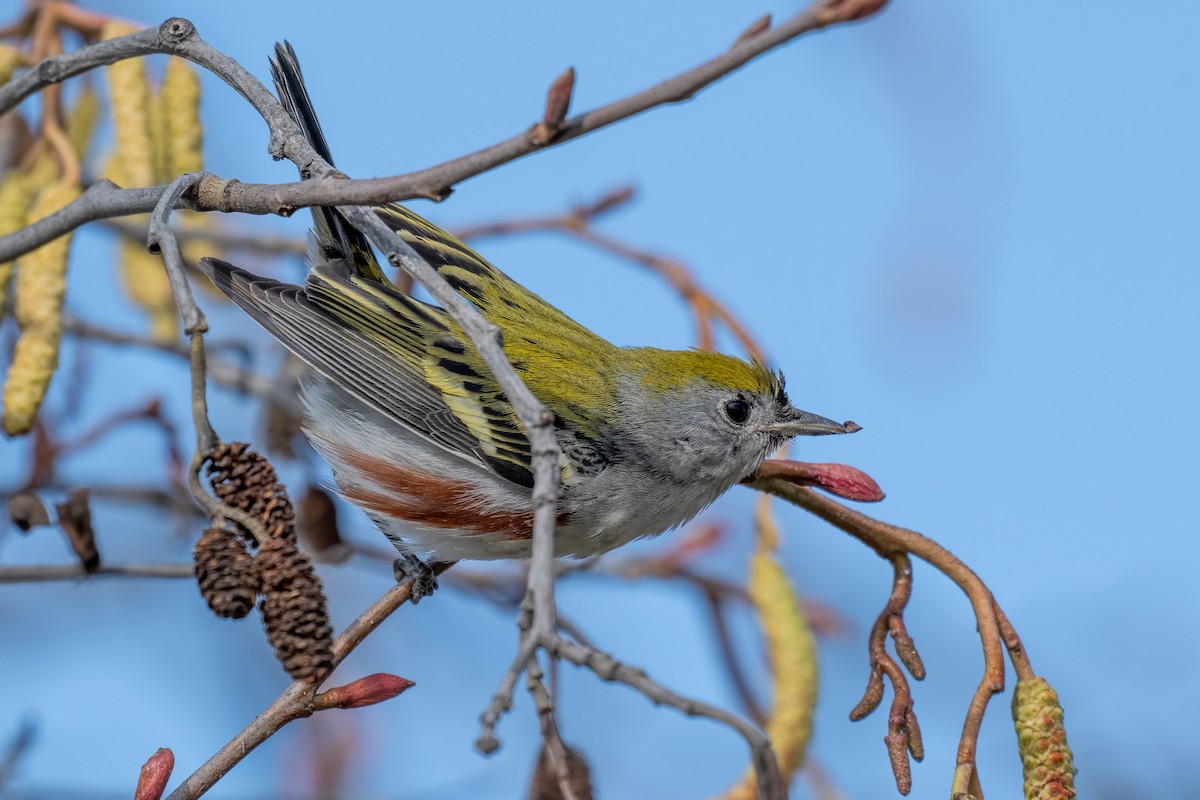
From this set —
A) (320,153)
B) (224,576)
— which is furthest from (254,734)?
(320,153)

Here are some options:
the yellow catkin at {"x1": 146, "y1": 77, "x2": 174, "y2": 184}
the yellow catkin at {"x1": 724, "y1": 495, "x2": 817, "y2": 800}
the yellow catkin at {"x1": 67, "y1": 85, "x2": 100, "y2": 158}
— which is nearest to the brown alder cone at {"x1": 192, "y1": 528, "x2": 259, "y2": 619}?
the yellow catkin at {"x1": 724, "y1": 495, "x2": 817, "y2": 800}

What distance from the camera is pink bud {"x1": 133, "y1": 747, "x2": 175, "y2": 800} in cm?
230

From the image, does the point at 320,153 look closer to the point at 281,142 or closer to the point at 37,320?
the point at 37,320

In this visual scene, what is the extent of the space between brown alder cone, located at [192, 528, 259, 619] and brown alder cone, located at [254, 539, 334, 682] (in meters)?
0.03

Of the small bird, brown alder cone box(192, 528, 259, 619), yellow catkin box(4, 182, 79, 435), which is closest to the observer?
brown alder cone box(192, 528, 259, 619)

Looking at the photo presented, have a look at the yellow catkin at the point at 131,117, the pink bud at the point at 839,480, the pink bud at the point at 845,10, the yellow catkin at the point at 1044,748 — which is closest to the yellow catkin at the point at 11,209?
the yellow catkin at the point at 131,117

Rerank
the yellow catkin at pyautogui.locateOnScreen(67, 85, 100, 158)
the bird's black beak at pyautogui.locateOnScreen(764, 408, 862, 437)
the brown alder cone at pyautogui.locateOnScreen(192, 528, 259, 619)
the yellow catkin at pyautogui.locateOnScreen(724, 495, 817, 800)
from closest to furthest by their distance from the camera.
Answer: the brown alder cone at pyautogui.locateOnScreen(192, 528, 259, 619), the yellow catkin at pyautogui.locateOnScreen(724, 495, 817, 800), the yellow catkin at pyautogui.locateOnScreen(67, 85, 100, 158), the bird's black beak at pyautogui.locateOnScreen(764, 408, 862, 437)

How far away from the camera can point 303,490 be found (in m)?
3.95

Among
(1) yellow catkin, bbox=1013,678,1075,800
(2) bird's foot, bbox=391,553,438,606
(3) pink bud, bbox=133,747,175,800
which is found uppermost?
(2) bird's foot, bbox=391,553,438,606

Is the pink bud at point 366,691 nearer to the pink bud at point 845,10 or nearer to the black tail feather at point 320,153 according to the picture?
the pink bud at point 845,10

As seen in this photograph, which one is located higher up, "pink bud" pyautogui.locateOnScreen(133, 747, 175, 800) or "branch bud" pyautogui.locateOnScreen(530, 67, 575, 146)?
"branch bud" pyautogui.locateOnScreen(530, 67, 575, 146)

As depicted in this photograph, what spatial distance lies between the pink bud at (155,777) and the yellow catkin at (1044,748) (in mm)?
1564

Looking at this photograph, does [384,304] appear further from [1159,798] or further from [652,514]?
[1159,798]

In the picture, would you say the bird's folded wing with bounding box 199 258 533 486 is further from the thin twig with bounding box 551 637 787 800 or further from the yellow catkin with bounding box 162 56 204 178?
the thin twig with bounding box 551 637 787 800
